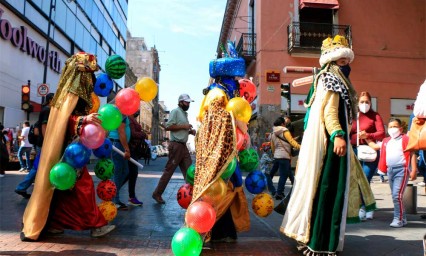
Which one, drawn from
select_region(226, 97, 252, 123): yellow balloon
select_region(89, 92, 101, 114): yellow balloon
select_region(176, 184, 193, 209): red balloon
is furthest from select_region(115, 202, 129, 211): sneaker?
select_region(226, 97, 252, 123): yellow balloon

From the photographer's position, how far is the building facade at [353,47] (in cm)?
1833

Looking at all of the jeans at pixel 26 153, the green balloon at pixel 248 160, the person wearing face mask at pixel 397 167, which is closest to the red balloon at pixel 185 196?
the green balloon at pixel 248 160

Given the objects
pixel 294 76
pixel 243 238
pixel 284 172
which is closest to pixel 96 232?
pixel 243 238

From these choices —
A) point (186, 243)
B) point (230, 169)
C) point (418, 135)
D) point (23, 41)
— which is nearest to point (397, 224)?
point (418, 135)

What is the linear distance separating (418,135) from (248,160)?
172 cm

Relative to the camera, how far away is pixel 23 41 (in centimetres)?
2061

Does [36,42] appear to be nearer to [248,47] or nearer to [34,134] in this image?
[248,47]

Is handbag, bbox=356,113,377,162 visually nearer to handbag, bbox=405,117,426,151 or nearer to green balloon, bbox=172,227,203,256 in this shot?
handbag, bbox=405,117,426,151

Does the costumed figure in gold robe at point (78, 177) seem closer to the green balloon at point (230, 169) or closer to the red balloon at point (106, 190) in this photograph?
the red balloon at point (106, 190)

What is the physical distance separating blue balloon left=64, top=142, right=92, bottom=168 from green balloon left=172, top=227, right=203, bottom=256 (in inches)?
54.4

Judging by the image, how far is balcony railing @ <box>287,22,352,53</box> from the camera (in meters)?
18.2

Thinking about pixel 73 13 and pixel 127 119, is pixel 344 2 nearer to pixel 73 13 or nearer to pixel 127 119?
pixel 127 119

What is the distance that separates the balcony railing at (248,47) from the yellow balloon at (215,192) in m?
16.4

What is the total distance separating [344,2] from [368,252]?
17.0m
